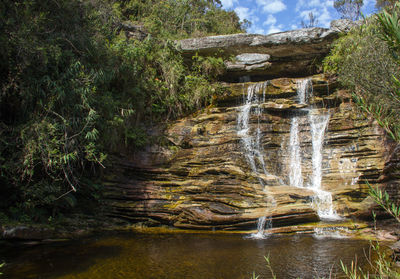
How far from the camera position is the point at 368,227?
332 inches

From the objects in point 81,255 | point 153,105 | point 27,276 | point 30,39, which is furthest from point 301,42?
point 27,276

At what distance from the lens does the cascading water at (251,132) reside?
11.2 m

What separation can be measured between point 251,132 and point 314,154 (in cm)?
264

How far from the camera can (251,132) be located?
1238cm

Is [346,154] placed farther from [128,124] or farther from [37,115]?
[37,115]

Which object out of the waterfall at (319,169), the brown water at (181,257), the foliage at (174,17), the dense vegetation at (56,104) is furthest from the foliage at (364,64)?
the foliage at (174,17)

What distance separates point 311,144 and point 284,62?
5699mm

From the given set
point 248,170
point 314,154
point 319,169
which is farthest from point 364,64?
point 248,170

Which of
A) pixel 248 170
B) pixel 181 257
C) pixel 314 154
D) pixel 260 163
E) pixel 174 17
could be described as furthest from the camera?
pixel 174 17

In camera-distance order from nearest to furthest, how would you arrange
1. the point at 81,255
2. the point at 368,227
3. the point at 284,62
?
the point at 81,255 → the point at 368,227 → the point at 284,62

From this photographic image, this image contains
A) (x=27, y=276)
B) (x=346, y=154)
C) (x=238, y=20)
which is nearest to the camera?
(x=27, y=276)

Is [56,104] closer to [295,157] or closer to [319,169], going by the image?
[295,157]

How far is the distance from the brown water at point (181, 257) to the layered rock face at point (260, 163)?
4.39 feet

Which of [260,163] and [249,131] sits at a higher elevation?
[249,131]
